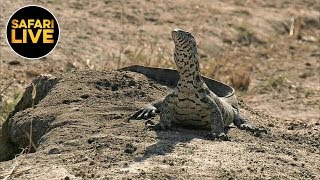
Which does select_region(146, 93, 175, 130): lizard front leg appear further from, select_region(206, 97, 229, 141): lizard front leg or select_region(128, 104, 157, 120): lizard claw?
select_region(128, 104, 157, 120): lizard claw

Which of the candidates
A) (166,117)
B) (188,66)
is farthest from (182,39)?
(166,117)

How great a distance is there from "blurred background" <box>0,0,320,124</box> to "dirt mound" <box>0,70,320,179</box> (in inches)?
59.2

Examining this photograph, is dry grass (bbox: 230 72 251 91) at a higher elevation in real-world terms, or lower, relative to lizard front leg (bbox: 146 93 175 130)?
lower

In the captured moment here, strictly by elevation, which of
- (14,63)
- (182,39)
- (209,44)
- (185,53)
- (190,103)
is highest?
(182,39)

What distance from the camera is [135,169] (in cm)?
712

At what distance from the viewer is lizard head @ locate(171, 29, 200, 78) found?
835 cm

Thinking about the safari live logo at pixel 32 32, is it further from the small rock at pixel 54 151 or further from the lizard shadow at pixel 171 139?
the small rock at pixel 54 151

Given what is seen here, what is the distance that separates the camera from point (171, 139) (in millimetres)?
8219

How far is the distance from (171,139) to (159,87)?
2.48 metres

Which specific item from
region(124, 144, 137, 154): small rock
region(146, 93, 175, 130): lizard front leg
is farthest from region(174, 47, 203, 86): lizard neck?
region(124, 144, 137, 154): small rock

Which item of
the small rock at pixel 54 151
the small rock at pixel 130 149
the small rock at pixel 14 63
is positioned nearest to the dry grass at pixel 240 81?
the small rock at pixel 14 63

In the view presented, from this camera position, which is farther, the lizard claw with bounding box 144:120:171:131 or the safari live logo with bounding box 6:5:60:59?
the safari live logo with bounding box 6:5:60:59

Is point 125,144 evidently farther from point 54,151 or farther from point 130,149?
point 54,151

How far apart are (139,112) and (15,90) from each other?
Result: 10.0 ft
